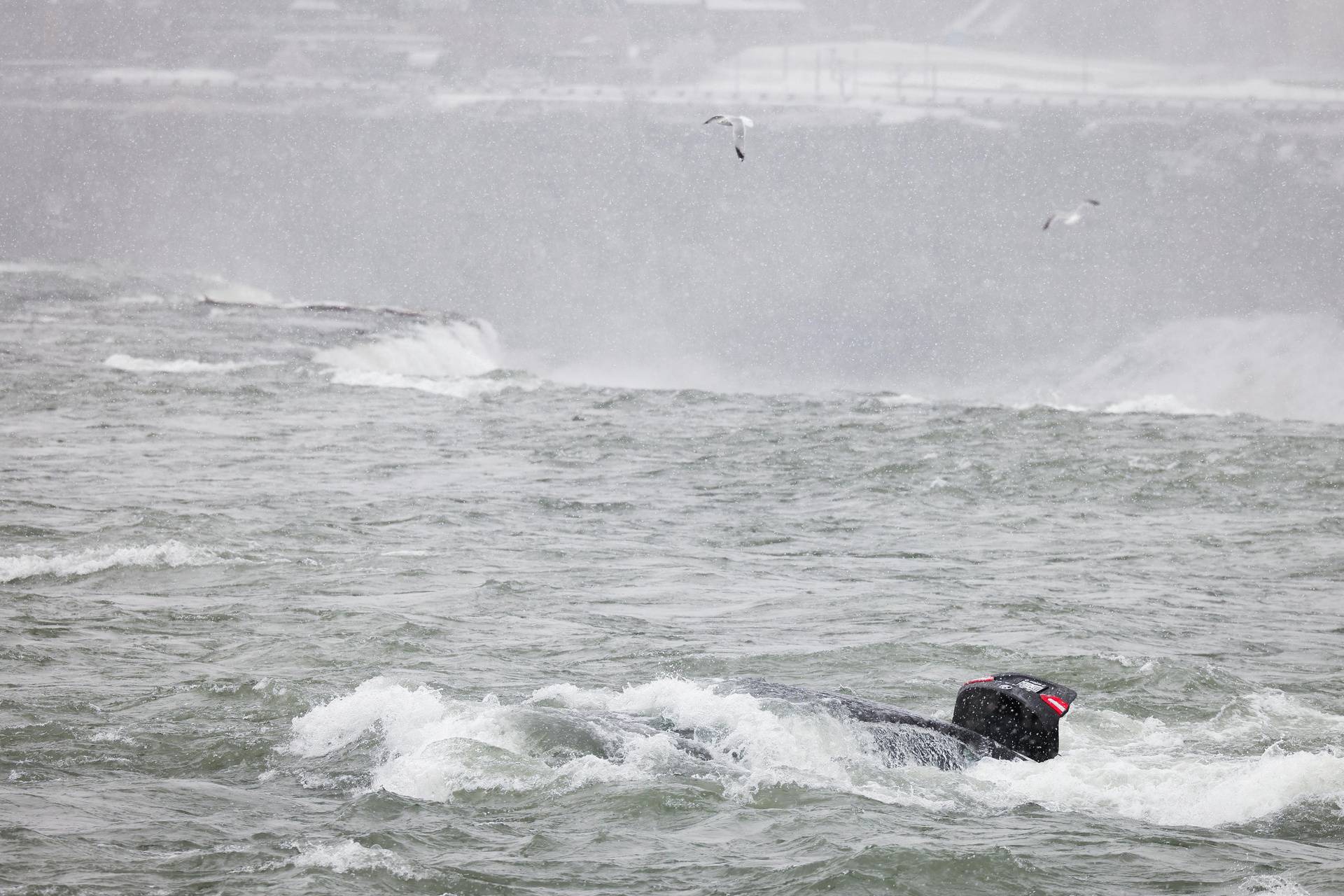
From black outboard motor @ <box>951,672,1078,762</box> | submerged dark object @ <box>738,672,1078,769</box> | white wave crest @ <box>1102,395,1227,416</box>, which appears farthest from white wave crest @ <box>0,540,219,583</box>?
white wave crest @ <box>1102,395,1227,416</box>

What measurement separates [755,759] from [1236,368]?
5631cm

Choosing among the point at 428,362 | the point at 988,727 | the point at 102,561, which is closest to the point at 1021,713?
the point at 988,727

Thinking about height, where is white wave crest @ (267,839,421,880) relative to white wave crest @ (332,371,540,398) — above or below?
below

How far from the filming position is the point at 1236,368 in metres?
59.7

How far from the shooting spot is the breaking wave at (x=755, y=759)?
8.30 meters

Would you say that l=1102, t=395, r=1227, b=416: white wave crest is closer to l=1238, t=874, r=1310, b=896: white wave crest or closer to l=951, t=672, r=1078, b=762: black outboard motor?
l=951, t=672, r=1078, b=762: black outboard motor

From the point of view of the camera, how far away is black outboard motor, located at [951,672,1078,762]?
27.9ft

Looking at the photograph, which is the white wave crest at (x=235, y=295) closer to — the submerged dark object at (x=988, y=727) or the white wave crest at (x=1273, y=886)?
the submerged dark object at (x=988, y=727)

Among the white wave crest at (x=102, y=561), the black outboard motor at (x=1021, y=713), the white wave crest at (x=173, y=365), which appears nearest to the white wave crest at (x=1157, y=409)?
the white wave crest at (x=173, y=365)

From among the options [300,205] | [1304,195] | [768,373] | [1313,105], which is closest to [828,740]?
[768,373]

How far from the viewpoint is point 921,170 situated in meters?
82.3

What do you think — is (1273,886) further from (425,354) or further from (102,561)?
(425,354)

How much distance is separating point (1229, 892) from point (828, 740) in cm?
251

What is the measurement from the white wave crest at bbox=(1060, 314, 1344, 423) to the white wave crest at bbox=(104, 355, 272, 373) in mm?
28230
